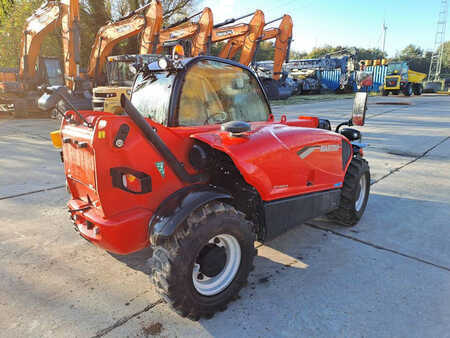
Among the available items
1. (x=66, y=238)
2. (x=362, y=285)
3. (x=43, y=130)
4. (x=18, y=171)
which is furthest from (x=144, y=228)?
(x=43, y=130)

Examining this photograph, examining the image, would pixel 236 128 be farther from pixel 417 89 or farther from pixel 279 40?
pixel 417 89

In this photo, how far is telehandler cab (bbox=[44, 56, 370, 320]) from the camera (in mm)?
2121

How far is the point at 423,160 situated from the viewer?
21.9 ft

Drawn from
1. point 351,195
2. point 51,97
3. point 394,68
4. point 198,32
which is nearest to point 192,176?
point 51,97

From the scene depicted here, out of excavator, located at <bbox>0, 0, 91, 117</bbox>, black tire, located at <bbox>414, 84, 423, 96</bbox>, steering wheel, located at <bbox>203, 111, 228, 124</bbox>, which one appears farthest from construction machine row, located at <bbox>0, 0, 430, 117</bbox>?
black tire, located at <bbox>414, 84, 423, 96</bbox>

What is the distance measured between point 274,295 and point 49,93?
7.07 ft

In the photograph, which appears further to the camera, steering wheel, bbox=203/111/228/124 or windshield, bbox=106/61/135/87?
windshield, bbox=106/61/135/87

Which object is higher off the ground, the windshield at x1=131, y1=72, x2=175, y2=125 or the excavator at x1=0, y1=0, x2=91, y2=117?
the excavator at x1=0, y1=0, x2=91, y2=117

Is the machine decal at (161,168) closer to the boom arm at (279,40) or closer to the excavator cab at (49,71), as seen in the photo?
the excavator cab at (49,71)

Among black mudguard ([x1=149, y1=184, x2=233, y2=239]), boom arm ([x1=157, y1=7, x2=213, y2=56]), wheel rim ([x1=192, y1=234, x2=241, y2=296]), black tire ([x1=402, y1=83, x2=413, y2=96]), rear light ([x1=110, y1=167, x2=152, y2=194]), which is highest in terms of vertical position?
boom arm ([x1=157, y1=7, x2=213, y2=56])

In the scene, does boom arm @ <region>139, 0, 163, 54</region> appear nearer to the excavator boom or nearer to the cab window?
the excavator boom

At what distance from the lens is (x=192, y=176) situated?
2531 millimetres

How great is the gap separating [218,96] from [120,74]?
9.36m

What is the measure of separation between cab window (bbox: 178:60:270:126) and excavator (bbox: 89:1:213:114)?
19.7ft
